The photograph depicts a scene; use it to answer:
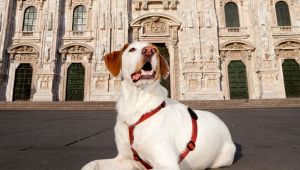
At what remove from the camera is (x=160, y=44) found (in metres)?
19.5

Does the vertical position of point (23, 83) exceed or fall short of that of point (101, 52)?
it falls short

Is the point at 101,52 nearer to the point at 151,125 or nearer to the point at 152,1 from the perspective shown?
the point at 152,1

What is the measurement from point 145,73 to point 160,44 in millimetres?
18340

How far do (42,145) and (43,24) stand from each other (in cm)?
1789

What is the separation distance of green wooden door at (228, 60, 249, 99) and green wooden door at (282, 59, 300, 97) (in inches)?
124

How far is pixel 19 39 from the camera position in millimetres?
18906

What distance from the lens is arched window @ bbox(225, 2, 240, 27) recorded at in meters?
19.4

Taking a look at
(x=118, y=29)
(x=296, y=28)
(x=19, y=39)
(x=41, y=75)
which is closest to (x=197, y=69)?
(x=118, y=29)

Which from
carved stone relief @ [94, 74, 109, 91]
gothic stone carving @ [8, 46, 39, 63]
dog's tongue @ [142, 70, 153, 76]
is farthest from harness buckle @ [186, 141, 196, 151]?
Answer: gothic stone carving @ [8, 46, 39, 63]

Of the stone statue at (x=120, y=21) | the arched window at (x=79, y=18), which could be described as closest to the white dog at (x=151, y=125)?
the stone statue at (x=120, y=21)

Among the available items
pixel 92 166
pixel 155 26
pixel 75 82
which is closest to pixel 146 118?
pixel 92 166

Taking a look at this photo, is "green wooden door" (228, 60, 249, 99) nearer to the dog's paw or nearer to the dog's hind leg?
the dog's hind leg

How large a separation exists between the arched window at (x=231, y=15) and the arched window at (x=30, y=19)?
654 inches

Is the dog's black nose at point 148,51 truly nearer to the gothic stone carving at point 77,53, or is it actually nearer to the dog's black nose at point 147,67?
the dog's black nose at point 147,67
